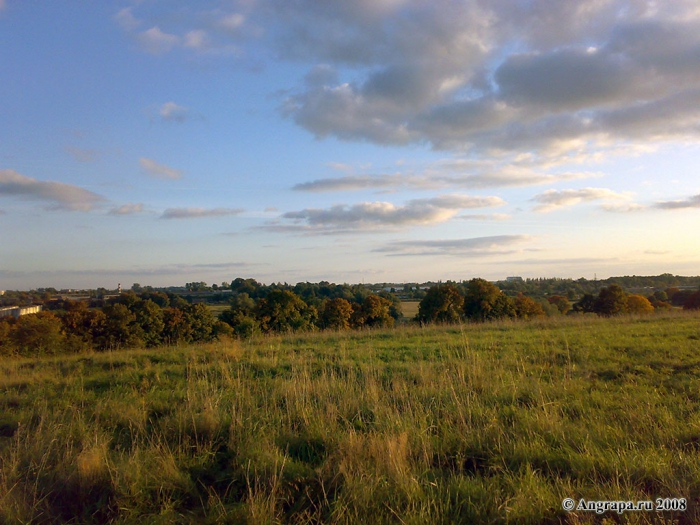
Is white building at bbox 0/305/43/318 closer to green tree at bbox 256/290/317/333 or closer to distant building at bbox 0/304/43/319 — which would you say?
distant building at bbox 0/304/43/319

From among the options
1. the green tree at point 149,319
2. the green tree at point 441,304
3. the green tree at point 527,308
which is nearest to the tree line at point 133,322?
the green tree at point 149,319

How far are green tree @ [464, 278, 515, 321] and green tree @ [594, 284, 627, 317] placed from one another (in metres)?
10.0

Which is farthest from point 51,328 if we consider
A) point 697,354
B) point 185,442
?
point 697,354

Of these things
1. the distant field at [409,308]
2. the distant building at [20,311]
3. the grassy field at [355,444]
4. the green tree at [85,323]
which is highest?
the grassy field at [355,444]

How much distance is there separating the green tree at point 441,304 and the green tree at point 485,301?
72cm

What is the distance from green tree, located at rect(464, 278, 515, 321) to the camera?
35.5 m

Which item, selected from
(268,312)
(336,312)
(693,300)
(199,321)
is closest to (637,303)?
(693,300)

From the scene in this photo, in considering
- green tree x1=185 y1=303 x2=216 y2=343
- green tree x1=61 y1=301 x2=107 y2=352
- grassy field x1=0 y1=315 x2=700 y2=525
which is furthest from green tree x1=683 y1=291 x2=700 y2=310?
green tree x1=61 y1=301 x2=107 y2=352

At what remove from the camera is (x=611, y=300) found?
40531 mm

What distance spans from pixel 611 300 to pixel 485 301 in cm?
1352

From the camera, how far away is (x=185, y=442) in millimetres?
A: 5172

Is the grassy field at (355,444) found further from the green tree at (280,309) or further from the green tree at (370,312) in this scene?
the green tree at (370,312)

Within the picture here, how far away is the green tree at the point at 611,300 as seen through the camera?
4009cm

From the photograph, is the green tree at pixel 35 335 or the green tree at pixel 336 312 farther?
the green tree at pixel 336 312
